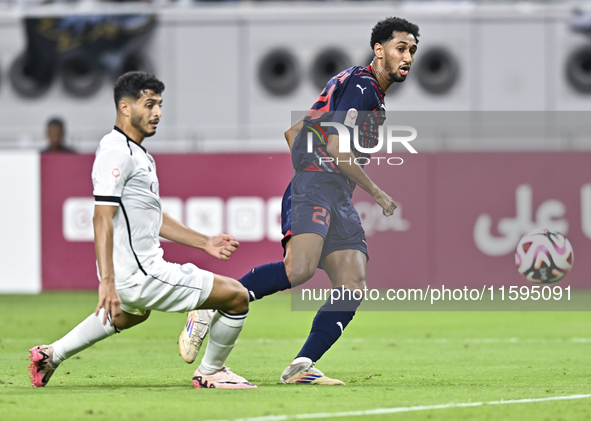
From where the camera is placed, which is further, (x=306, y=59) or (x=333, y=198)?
(x=306, y=59)

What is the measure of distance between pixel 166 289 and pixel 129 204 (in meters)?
0.52

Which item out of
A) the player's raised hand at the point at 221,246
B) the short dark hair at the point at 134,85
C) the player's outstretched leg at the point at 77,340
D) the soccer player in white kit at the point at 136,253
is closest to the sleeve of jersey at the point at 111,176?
the soccer player in white kit at the point at 136,253

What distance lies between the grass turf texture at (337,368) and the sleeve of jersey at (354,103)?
1.61 m

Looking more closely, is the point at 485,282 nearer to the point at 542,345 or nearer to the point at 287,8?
the point at 542,345

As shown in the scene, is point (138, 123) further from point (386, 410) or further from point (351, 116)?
point (386, 410)

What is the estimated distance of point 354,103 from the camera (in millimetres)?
6262

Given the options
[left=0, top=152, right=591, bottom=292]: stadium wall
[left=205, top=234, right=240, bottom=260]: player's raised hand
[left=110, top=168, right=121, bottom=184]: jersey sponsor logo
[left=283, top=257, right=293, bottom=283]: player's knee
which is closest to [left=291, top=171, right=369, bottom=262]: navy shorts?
[left=283, top=257, right=293, bottom=283]: player's knee

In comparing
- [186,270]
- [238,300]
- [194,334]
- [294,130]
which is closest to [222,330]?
[238,300]

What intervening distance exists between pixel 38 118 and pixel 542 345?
16227 millimetres

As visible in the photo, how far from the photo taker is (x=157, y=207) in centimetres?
581

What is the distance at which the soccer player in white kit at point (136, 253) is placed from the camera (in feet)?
18.2

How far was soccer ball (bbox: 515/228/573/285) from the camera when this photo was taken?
7832mm

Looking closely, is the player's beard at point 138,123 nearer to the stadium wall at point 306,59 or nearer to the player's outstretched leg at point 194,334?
the player's outstretched leg at point 194,334

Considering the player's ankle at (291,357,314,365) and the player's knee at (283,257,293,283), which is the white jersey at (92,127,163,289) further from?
the player's ankle at (291,357,314,365)
